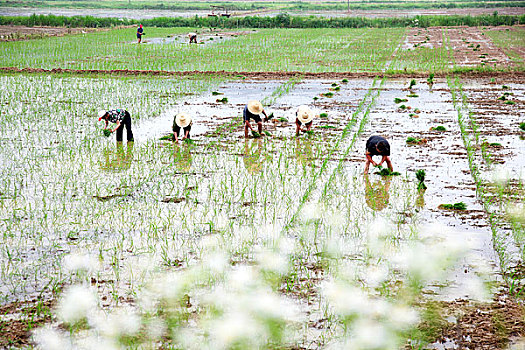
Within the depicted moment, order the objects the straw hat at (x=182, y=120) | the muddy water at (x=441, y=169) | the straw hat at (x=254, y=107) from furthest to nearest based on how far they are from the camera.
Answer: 1. the straw hat at (x=254, y=107)
2. the straw hat at (x=182, y=120)
3. the muddy water at (x=441, y=169)

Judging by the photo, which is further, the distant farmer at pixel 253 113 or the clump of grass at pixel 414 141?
the clump of grass at pixel 414 141

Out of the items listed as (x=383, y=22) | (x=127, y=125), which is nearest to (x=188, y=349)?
(x=127, y=125)

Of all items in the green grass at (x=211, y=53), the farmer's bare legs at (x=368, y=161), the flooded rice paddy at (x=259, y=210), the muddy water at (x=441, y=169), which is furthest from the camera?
the green grass at (x=211, y=53)

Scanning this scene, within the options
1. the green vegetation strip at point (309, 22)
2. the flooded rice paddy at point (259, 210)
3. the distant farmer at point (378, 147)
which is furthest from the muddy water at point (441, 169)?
the green vegetation strip at point (309, 22)

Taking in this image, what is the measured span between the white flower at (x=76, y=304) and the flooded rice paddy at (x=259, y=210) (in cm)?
10

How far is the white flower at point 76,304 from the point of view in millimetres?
4496

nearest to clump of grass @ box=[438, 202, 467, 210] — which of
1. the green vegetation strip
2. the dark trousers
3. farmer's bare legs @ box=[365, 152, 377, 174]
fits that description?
farmer's bare legs @ box=[365, 152, 377, 174]

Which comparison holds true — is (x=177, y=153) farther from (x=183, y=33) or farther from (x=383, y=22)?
(x=383, y=22)

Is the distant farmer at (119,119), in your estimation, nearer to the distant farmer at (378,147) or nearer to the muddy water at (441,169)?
the muddy water at (441,169)

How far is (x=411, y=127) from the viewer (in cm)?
1130

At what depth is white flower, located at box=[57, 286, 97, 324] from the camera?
14.8 ft

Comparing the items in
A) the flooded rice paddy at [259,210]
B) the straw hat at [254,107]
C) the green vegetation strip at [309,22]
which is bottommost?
the flooded rice paddy at [259,210]

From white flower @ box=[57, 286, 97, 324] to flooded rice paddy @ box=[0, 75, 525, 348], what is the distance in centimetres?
10

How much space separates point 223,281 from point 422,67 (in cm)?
1666
